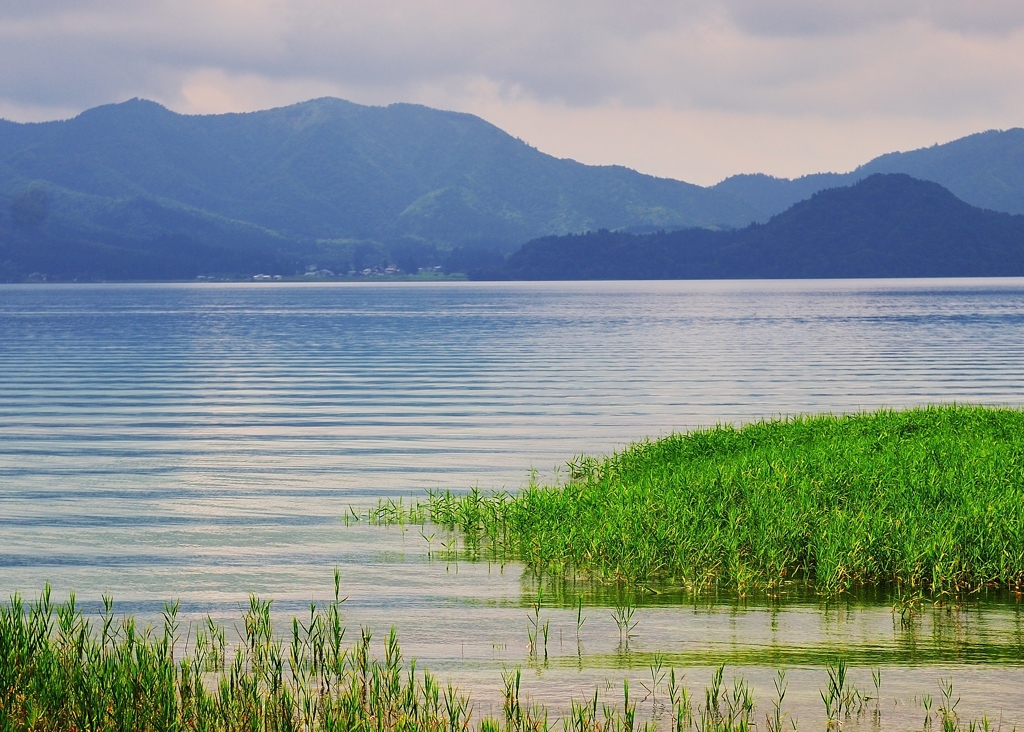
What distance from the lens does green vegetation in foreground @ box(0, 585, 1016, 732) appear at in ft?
33.4

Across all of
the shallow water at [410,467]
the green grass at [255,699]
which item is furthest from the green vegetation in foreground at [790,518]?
the green grass at [255,699]

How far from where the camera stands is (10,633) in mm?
11742

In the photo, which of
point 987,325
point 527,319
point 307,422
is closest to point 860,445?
point 307,422

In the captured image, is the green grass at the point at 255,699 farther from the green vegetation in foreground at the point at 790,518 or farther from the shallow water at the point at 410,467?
the green vegetation in foreground at the point at 790,518

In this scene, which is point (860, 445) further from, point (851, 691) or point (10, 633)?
point (10, 633)

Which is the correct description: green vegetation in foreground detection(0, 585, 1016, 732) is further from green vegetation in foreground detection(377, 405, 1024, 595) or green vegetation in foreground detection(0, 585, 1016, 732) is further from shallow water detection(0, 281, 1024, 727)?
green vegetation in foreground detection(377, 405, 1024, 595)

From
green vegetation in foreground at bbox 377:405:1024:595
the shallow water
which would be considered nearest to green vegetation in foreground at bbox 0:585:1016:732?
the shallow water

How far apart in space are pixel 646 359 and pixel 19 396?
35.3m

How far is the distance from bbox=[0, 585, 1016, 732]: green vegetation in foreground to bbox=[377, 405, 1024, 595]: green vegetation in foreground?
3770mm

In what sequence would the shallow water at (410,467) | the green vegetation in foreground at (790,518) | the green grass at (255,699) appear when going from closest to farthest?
1. the green grass at (255,699)
2. the shallow water at (410,467)
3. the green vegetation in foreground at (790,518)

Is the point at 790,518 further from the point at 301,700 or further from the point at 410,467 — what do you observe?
the point at 410,467

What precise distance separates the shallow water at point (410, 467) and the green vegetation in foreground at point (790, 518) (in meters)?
0.88

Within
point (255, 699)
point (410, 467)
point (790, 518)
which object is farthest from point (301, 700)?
point (410, 467)

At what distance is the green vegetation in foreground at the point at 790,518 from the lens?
52.8ft
